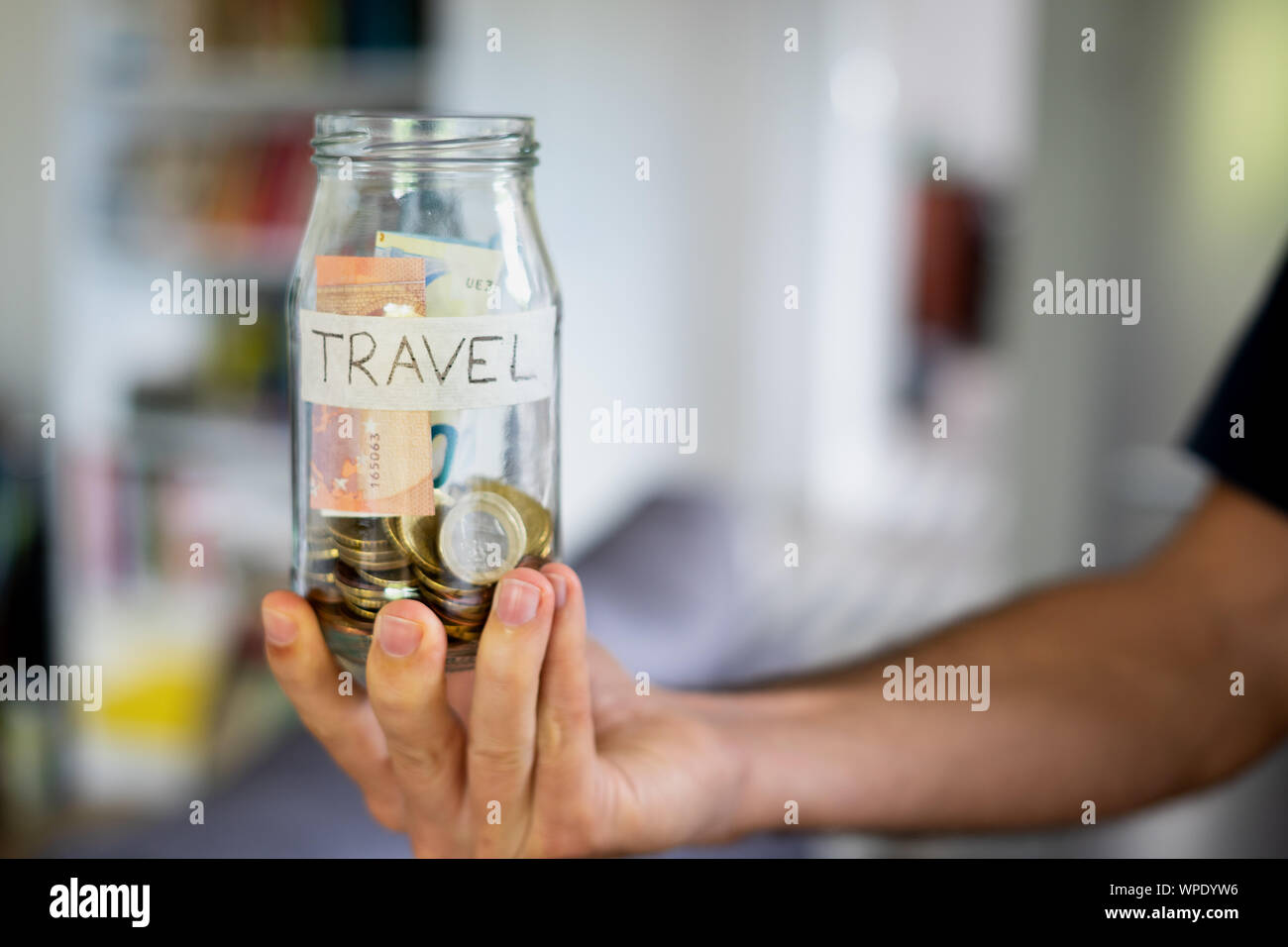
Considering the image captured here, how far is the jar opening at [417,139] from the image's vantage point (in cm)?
66

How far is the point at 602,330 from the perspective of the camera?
3.04 m

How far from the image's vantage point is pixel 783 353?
3.99 m

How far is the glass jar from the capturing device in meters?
0.63

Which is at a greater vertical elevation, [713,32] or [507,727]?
[713,32]

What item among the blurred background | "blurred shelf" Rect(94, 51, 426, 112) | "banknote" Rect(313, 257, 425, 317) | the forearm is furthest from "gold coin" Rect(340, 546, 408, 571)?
"blurred shelf" Rect(94, 51, 426, 112)

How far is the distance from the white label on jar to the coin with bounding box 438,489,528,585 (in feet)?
0.19

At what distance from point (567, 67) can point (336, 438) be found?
7.80 feet

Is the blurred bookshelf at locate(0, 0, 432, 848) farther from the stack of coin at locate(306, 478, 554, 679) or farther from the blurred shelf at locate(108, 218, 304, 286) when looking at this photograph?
the stack of coin at locate(306, 478, 554, 679)

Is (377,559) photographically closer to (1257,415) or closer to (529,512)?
(529,512)

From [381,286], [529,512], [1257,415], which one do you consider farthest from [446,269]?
[1257,415]
